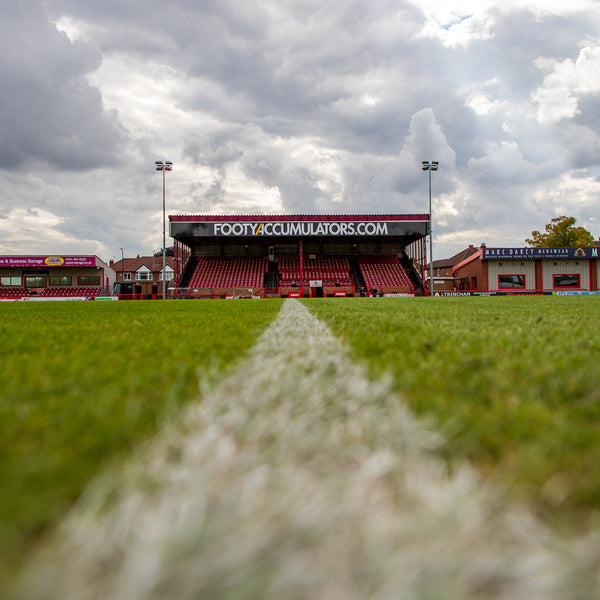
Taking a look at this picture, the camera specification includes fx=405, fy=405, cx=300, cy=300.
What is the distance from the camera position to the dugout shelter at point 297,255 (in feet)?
94.3

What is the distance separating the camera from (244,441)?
0.78m

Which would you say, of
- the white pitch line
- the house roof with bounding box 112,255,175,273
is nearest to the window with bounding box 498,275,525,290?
the white pitch line

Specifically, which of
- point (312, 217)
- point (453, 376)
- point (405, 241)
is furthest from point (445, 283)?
point (453, 376)

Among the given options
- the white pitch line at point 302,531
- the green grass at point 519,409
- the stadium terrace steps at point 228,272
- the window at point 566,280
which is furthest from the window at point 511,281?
the white pitch line at point 302,531

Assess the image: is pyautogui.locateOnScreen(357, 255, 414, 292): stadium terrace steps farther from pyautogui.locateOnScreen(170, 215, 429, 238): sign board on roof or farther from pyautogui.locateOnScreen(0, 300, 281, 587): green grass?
pyautogui.locateOnScreen(0, 300, 281, 587): green grass

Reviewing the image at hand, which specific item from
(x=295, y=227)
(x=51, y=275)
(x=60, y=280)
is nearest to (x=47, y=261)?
(x=51, y=275)

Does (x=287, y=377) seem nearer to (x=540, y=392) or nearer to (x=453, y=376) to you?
(x=453, y=376)

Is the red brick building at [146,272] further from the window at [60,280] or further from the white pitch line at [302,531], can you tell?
the white pitch line at [302,531]

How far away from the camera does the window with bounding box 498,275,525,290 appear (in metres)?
32.7

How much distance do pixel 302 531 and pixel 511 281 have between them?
36.6 m

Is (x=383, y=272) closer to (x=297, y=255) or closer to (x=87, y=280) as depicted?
(x=297, y=255)

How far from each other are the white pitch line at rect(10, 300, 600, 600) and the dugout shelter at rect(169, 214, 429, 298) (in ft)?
88.3

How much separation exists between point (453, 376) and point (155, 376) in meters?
0.92

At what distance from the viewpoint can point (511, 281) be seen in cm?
3281
